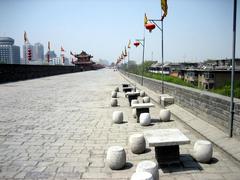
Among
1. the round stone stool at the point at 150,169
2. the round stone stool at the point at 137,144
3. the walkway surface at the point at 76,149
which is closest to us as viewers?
the round stone stool at the point at 150,169

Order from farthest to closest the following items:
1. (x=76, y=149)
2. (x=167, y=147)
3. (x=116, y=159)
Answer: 1. (x=76, y=149)
2. (x=167, y=147)
3. (x=116, y=159)

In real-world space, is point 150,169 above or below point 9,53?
below

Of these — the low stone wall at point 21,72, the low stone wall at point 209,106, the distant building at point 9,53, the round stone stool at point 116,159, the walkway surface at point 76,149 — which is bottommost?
the walkway surface at point 76,149

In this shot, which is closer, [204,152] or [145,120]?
[204,152]

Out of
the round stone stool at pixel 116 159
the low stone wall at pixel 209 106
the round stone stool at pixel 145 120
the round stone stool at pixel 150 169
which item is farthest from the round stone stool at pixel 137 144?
the round stone stool at pixel 145 120

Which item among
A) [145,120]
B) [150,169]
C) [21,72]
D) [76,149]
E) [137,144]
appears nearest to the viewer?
[150,169]

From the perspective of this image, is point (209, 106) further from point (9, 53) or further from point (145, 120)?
point (9, 53)

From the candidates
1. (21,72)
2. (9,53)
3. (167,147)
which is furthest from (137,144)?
(9,53)

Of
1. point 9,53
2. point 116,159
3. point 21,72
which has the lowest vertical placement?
point 116,159

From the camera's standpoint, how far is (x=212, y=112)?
6.83 meters

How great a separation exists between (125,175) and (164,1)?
30.8ft

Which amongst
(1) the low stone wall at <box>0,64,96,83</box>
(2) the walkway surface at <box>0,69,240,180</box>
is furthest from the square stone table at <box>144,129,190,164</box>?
(1) the low stone wall at <box>0,64,96,83</box>

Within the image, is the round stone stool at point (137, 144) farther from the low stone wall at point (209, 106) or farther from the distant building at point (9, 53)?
the distant building at point (9, 53)

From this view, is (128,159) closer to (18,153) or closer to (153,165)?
(153,165)
